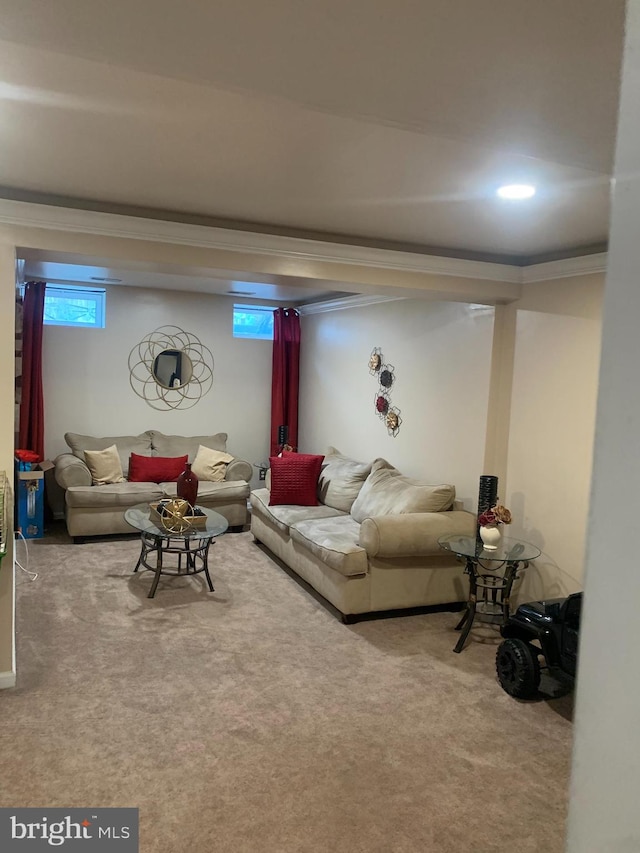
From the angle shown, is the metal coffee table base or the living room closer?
the living room

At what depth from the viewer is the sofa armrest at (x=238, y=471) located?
253 inches

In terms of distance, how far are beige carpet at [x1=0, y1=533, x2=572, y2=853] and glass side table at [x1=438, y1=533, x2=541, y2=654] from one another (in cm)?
13

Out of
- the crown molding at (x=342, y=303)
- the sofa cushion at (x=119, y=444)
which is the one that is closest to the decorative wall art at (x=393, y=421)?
the crown molding at (x=342, y=303)

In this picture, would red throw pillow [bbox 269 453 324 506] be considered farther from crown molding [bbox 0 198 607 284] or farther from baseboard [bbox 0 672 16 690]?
baseboard [bbox 0 672 16 690]

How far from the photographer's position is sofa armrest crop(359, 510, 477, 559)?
3947mm

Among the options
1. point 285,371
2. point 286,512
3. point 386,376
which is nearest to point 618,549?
point 286,512

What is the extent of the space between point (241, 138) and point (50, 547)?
4.25 m

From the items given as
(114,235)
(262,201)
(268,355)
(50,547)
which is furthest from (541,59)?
(268,355)

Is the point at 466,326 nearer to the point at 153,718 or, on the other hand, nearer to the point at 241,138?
the point at 241,138

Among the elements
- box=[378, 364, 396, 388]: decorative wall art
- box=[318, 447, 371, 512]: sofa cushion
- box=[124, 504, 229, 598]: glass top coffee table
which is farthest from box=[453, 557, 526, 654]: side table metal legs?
box=[378, 364, 396, 388]: decorative wall art

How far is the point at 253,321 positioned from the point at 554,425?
420cm

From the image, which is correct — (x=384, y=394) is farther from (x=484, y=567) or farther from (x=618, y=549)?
(x=618, y=549)

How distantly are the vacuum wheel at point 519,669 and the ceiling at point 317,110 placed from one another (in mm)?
2084

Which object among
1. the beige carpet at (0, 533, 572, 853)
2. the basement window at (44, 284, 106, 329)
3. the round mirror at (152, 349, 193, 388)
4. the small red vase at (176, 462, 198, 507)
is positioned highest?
the basement window at (44, 284, 106, 329)
